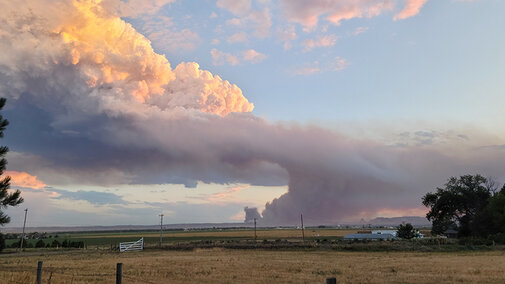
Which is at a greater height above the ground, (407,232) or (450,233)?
(407,232)

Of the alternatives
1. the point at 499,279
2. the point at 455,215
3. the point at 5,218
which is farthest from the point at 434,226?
the point at 5,218

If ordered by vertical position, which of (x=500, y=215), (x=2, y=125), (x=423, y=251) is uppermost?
(x=2, y=125)

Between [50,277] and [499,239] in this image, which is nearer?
[50,277]

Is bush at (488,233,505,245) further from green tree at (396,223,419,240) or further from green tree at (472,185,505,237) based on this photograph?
green tree at (396,223,419,240)

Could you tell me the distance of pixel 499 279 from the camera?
2467 cm

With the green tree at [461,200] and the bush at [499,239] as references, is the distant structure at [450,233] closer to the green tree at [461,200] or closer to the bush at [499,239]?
the green tree at [461,200]

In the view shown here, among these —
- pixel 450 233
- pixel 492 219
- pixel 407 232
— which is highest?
pixel 492 219

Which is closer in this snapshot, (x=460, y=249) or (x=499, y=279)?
(x=499, y=279)

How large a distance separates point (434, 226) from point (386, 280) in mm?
132952

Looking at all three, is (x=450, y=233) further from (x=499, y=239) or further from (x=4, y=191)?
(x=4, y=191)

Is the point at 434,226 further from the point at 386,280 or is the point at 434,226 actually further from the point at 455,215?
the point at 386,280

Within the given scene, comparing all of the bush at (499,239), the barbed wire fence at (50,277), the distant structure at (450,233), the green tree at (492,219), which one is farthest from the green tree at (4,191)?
the distant structure at (450,233)

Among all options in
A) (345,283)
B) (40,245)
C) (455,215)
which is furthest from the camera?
(455,215)

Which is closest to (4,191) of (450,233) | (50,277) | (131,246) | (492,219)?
(50,277)
